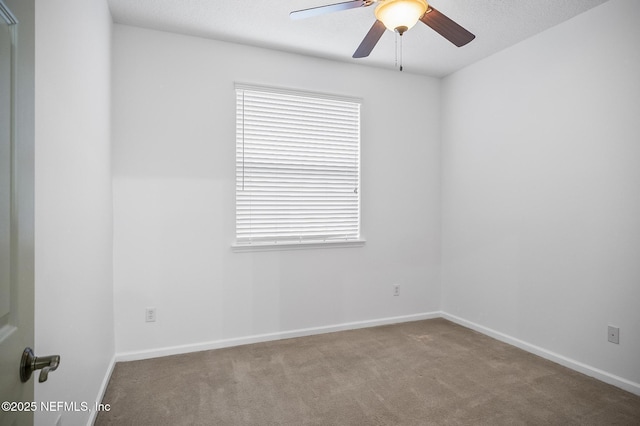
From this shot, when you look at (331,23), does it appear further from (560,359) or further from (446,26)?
(560,359)

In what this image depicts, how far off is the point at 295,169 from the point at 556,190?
88.3 inches

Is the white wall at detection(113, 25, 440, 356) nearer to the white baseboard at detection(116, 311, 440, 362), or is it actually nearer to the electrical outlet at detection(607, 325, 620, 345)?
the white baseboard at detection(116, 311, 440, 362)

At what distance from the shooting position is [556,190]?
9.55 feet

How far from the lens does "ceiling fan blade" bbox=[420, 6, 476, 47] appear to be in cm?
197

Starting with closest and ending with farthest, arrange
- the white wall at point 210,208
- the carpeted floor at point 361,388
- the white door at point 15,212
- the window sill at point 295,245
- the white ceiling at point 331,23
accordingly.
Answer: the white door at point 15,212, the carpeted floor at point 361,388, the white ceiling at point 331,23, the white wall at point 210,208, the window sill at point 295,245

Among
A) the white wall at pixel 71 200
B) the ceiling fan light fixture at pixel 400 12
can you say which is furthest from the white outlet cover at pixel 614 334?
the white wall at pixel 71 200

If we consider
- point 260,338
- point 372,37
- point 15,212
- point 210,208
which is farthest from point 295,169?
point 15,212

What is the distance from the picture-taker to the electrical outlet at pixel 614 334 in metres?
2.51

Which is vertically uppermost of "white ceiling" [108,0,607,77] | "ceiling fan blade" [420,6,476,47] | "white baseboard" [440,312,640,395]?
"white ceiling" [108,0,607,77]

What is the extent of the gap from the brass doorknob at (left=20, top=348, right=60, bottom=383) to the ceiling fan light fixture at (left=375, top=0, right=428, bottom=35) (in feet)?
6.76

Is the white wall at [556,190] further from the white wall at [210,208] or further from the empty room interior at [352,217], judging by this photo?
the white wall at [210,208]

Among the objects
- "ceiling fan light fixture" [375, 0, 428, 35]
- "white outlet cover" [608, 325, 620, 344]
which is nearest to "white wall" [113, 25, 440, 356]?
"ceiling fan light fixture" [375, 0, 428, 35]

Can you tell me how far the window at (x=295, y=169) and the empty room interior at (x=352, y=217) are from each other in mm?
29

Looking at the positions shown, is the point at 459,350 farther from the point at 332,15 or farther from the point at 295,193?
the point at 332,15
